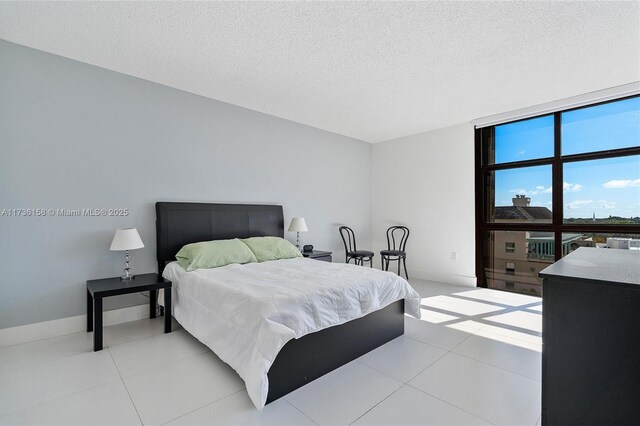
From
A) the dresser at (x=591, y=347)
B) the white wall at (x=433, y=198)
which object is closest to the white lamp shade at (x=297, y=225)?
the white wall at (x=433, y=198)

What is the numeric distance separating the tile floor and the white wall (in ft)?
6.71

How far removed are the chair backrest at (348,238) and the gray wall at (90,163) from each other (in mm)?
1794

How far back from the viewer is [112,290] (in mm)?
2438

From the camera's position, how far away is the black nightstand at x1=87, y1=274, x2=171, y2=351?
2.35m

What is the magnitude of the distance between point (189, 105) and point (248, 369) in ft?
9.79

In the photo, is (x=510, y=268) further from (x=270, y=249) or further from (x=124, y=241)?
(x=124, y=241)

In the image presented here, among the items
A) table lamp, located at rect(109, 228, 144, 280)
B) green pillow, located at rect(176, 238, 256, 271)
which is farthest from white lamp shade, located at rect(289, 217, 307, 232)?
table lamp, located at rect(109, 228, 144, 280)

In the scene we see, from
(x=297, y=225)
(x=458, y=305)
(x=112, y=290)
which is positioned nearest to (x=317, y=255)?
(x=297, y=225)

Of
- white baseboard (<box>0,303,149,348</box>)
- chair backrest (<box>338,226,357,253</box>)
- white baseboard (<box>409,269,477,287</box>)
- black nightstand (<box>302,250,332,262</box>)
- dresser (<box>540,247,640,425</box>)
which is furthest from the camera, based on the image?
chair backrest (<box>338,226,357,253</box>)

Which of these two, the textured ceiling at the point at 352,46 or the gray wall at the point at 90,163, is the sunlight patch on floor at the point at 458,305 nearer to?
the textured ceiling at the point at 352,46

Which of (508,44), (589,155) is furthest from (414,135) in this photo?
(508,44)

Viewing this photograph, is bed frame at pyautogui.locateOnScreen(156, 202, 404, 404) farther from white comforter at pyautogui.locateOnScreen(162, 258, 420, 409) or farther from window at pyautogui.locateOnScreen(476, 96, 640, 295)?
window at pyautogui.locateOnScreen(476, 96, 640, 295)

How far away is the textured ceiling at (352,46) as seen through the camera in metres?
2.10

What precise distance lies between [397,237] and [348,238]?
94 centimetres
